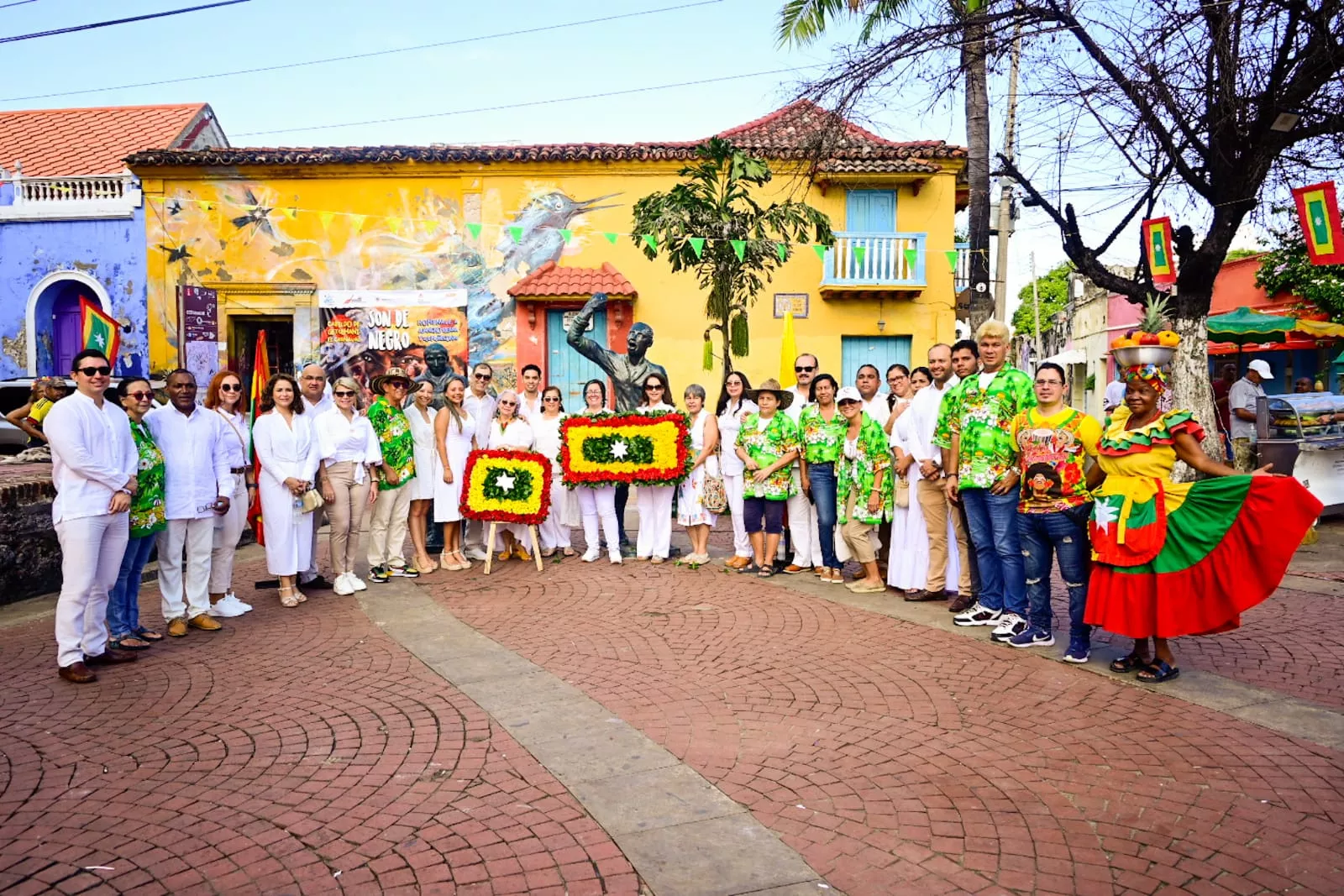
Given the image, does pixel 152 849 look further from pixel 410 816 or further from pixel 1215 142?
pixel 1215 142

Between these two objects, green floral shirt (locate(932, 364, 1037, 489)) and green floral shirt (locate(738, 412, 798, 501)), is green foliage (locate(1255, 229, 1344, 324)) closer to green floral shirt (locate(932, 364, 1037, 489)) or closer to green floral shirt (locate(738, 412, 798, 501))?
green floral shirt (locate(738, 412, 798, 501))

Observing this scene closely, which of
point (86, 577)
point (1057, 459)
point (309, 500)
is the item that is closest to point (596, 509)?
point (309, 500)

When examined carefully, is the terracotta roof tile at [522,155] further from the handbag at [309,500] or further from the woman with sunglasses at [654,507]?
the handbag at [309,500]

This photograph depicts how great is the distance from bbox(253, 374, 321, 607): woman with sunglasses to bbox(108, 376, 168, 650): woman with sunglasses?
0.95 m

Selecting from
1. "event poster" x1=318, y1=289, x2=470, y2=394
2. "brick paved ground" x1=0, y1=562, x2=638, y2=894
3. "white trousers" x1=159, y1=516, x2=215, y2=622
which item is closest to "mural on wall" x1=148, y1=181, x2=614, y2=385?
"event poster" x1=318, y1=289, x2=470, y2=394

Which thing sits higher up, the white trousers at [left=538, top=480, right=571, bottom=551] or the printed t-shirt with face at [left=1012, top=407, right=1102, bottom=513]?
the printed t-shirt with face at [left=1012, top=407, right=1102, bottom=513]

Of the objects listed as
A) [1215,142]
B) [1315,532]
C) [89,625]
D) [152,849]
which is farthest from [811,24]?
[152,849]

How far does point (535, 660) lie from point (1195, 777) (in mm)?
3672

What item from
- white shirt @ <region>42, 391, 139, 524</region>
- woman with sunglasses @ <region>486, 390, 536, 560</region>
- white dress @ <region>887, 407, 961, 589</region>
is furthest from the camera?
woman with sunglasses @ <region>486, 390, 536, 560</region>

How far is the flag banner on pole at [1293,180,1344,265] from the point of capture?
945cm

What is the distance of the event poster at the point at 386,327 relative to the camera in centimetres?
1955

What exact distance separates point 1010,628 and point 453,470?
5.31 m

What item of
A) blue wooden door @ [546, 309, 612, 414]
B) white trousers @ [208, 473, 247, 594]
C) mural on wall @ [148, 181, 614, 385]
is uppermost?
mural on wall @ [148, 181, 614, 385]

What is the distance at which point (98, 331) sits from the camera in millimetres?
14359
